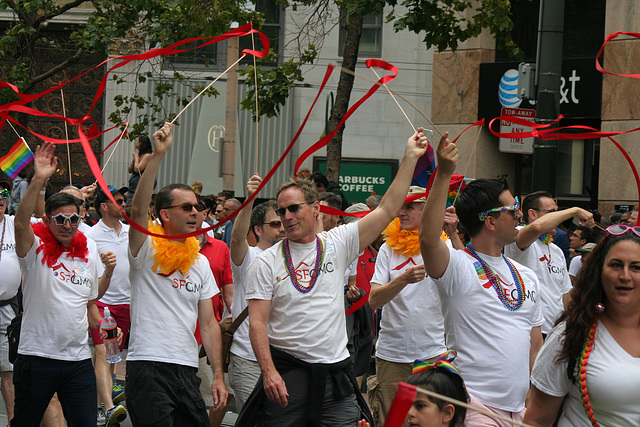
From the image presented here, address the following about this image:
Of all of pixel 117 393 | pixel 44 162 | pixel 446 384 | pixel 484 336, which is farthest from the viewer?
pixel 117 393

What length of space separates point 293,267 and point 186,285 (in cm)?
91

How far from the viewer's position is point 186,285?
18.3 ft

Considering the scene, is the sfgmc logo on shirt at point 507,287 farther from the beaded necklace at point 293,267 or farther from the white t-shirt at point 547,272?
the white t-shirt at point 547,272

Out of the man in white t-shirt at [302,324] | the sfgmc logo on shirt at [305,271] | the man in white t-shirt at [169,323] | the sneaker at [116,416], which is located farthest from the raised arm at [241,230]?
the sneaker at [116,416]

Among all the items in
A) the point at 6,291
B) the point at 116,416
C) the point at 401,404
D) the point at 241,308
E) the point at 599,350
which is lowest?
the point at 116,416

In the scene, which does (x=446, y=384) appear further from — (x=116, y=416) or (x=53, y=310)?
(x=116, y=416)

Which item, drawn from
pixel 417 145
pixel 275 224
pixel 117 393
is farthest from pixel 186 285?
pixel 117 393

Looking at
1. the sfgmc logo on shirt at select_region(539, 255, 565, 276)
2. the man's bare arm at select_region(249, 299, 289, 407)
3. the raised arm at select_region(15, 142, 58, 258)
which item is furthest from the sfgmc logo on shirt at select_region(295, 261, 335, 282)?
the sfgmc logo on shirt at select_region(539, 255, 565, 276)

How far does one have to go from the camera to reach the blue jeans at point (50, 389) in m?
5.99

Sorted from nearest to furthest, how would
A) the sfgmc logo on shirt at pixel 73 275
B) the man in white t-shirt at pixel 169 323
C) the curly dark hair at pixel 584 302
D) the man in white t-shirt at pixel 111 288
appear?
the curly dark hair at pixel 584 302 < the man in white t-shirt at pixel 169 323 < the sfgmc logo on shirt at pixel 73 275 < the man in white t-shirt at pixel 111 288

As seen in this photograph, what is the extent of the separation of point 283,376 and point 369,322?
6.27 feet

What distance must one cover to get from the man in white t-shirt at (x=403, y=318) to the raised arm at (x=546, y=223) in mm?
772

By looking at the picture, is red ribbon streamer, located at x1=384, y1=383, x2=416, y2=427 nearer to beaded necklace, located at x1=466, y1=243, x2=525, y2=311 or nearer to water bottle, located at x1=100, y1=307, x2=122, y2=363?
beaded necklace, located at x1=466, y1=243, x2=525, y2=311

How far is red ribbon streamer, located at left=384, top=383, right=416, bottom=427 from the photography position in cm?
248
